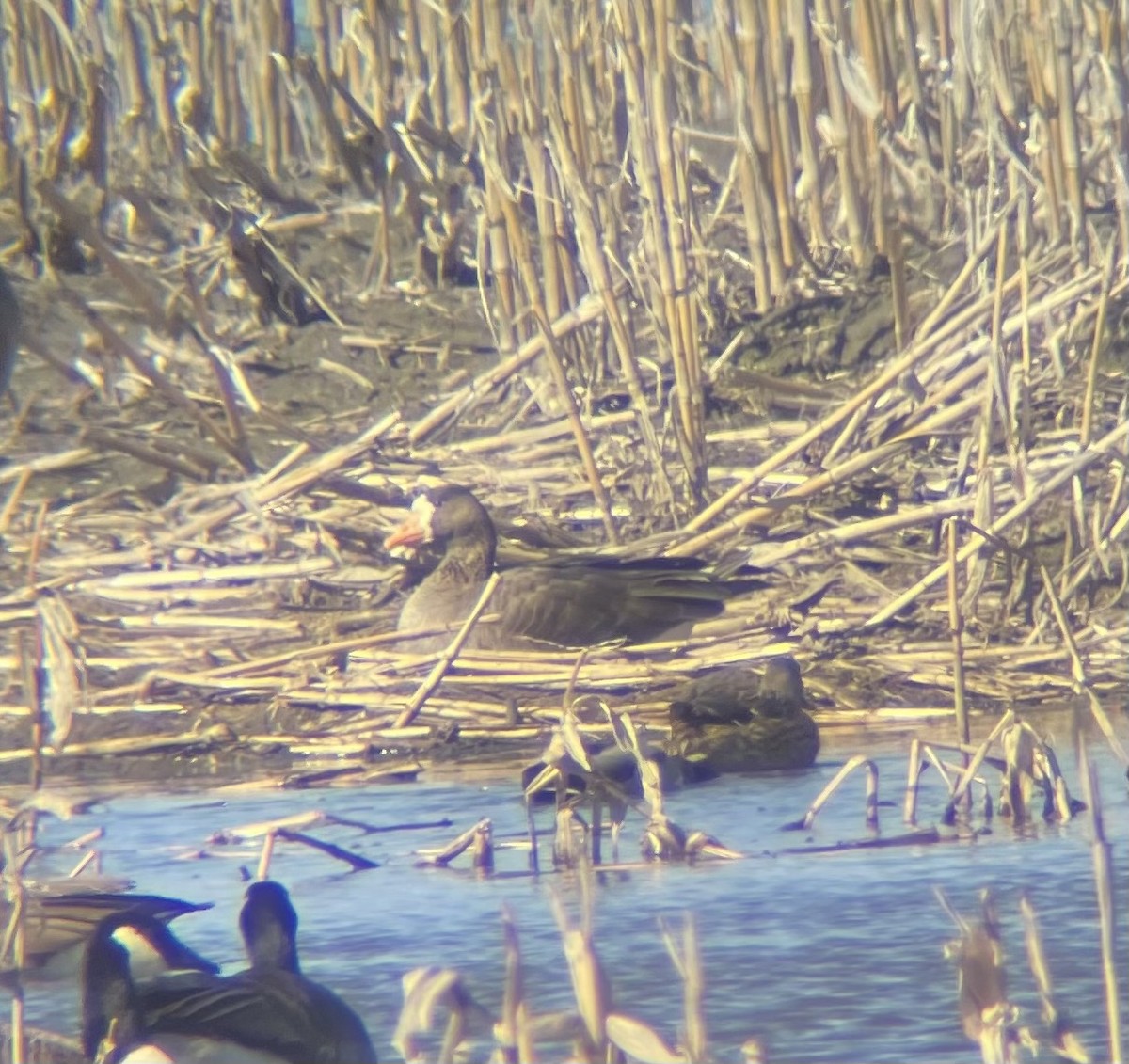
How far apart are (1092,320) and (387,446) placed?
2.59m

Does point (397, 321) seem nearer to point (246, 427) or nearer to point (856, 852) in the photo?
point (246, 427)

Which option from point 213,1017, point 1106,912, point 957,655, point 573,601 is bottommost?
point 1106,912

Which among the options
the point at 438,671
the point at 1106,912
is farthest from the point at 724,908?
the point at 438,671

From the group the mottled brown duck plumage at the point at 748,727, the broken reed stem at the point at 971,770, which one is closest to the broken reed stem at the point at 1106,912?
the broken reed stem at the point at 971,770

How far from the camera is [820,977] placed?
378 cm

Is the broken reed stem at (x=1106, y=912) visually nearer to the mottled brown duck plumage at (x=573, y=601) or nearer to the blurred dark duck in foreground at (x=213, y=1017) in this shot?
the blurred dark duck in foreground at (x=213, y=1017)

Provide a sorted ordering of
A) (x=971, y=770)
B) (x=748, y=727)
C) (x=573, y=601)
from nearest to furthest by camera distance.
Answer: (x=971, y=770) → (x=748, y=727) → (x=573, y=601)

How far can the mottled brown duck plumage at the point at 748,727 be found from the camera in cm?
570

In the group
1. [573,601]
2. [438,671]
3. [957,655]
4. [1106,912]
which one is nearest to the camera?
[1106,912]

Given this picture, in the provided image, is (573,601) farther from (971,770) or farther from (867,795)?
(971,770)

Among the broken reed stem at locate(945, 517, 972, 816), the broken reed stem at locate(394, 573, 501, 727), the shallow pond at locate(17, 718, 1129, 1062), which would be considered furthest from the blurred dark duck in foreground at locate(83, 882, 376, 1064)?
the broken reed stem at locate(394, 573, 501, 727)

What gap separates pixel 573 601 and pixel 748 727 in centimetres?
131

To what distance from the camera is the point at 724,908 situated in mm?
4262

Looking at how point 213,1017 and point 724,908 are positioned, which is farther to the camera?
point 724,908
